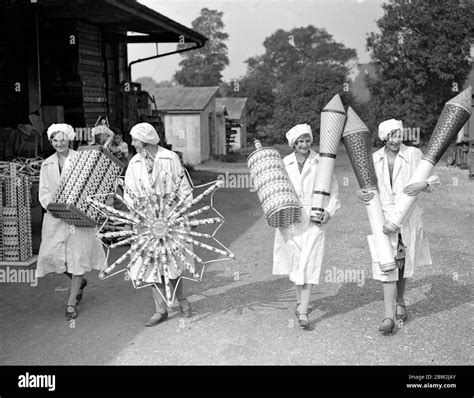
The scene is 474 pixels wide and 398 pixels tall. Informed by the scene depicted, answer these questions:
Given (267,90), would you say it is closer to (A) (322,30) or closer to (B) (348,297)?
(A) (322,30)

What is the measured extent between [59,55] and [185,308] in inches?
336

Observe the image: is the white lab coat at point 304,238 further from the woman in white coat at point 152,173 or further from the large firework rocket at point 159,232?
the woman in white coat at point 152,173

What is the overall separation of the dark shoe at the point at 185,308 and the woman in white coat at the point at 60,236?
937mm

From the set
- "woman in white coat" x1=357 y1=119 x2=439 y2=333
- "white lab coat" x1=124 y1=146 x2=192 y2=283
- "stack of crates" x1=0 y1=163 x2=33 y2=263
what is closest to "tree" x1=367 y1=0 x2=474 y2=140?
"stack of crates" x1=0 y1=163 x2=33 y2=263

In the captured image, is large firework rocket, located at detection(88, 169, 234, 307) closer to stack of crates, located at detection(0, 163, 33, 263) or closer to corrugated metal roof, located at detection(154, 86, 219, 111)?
stack of crates, located at detection(0, 163, 33, 263)

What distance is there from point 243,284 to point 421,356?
2643 millimetres

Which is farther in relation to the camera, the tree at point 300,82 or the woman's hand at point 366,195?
the tree at point 300,82

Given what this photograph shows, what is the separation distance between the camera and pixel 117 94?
52.0 ft

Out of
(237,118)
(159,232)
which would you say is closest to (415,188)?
(159,232)

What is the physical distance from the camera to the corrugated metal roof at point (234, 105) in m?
41.5

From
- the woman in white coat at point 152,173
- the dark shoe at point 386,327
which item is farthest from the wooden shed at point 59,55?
the dark shoe at point 386,327
